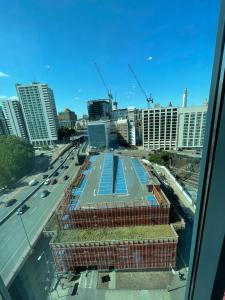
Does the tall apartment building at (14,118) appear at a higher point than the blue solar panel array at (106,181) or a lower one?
higher

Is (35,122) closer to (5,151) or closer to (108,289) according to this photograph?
(5,151)

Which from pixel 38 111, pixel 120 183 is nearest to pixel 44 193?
pixel 120 183

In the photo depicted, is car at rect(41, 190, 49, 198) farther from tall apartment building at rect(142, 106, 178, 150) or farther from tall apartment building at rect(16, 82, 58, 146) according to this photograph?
tall apartment building at rect(142, 106, 178, 150)

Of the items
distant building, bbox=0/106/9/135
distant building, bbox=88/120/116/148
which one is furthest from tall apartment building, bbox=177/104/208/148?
distant building, bbox=88/120/116/148

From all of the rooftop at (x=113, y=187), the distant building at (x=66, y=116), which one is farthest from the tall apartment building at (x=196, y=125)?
the rooftop at (x=113, y=187)

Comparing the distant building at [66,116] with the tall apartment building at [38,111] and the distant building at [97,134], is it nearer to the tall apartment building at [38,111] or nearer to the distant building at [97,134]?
the tall apartment building at [38,111]

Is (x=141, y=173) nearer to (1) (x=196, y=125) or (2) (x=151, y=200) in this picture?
(2) (x=151, y=200)
